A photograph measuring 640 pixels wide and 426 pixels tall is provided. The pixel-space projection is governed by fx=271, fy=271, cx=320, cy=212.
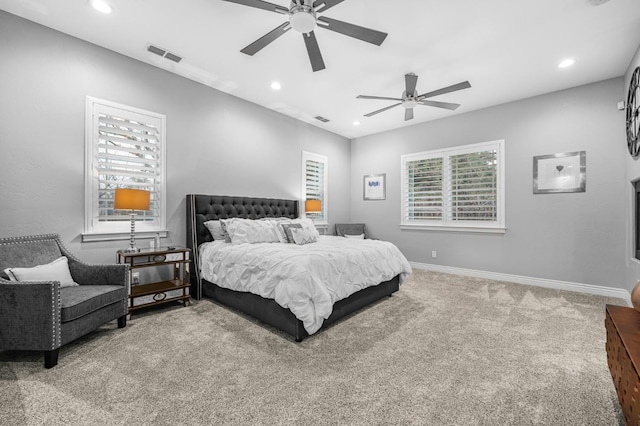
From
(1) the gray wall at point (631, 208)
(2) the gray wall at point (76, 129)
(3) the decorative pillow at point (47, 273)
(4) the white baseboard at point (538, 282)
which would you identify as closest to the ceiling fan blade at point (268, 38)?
(2) the gray wall at point (76, 129)

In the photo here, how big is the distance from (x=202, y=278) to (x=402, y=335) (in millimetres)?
2614

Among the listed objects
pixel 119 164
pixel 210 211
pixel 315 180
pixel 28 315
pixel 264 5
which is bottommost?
pixel 28 315

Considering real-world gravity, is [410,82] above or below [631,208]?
above

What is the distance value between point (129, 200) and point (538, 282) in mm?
5830

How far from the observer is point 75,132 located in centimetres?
296

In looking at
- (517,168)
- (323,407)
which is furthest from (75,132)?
(517,168)

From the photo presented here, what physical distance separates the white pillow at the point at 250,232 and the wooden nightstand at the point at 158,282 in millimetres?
612

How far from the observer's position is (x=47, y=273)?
2309 mm

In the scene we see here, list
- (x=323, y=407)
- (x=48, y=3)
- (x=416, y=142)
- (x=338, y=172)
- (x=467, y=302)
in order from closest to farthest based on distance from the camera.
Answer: (x=323, y=407) < (x=48, y=3) < (x=467, y=302) < (x=416, y=142) < (x=338, y=172)

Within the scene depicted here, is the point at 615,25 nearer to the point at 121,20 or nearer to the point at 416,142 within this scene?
the point at 416,142

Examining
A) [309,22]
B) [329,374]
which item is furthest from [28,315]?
[309,22]

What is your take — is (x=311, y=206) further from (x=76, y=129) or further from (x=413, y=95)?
(x=76, y=129)

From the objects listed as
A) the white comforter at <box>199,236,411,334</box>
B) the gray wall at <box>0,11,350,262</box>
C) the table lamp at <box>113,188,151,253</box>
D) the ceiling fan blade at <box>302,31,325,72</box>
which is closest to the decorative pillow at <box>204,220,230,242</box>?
the white comforter at <box>199,236,411,334</box>

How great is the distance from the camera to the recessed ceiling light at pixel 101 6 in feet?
8.21
